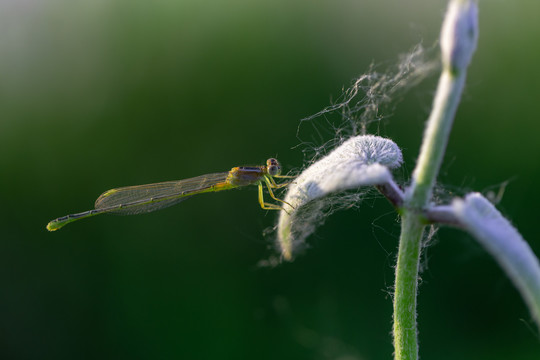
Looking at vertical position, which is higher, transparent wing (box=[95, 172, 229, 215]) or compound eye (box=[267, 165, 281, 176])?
transparent wing (box=[95, 172, 229, 215])

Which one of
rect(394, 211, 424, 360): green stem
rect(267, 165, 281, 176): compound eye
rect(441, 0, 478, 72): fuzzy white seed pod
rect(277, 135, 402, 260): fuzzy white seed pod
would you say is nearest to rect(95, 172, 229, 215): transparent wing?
rect(267, 165, 281, 176): compound eye

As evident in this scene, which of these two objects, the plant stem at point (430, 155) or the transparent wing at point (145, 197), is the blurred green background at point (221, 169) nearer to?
the transparent wing at point (145, 197)

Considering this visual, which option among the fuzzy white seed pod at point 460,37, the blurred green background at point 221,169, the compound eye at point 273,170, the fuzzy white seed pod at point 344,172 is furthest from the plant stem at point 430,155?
the blurred green background at point 221,169

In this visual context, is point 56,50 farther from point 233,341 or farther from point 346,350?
point 346,350

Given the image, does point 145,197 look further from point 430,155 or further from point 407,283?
point 430,155

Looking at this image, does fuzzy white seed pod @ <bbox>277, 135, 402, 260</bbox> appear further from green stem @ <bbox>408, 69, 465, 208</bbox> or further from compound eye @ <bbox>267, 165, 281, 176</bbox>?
compound eye @ <bbox>267, 165, 281, 176</bbox>

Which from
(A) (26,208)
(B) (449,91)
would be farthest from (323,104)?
(B) (449,91)

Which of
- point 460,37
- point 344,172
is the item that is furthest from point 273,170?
point 460,37
